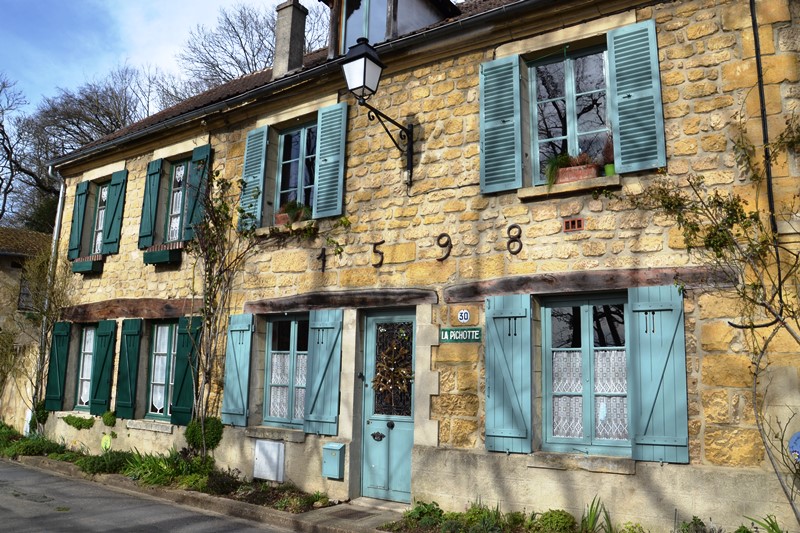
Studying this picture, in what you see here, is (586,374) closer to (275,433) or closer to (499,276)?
(499,276)

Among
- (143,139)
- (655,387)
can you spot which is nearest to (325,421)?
(655,387)

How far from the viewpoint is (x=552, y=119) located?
6.35 metres

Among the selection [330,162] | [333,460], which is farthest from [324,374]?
[330,162]

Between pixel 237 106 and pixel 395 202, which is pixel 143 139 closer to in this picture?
pixel 237 106

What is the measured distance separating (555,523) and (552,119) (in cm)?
371

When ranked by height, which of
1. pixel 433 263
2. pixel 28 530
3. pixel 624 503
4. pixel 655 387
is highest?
pixel 433 263

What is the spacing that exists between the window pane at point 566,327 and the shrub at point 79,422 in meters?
7.32

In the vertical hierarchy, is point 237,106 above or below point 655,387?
above

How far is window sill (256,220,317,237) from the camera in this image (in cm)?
760

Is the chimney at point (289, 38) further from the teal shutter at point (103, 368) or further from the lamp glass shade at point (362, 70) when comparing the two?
the teal shutter at point (103, 368)

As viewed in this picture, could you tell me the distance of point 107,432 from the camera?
9.48 metres

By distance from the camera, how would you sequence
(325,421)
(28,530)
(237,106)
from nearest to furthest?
(28,530)
(325,421)
(237,106)

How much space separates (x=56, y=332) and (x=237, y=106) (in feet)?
16.9

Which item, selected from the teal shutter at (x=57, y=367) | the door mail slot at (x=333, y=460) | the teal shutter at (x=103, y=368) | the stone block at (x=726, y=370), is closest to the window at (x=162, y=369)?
the teal shutter at (x=103, y=368)
